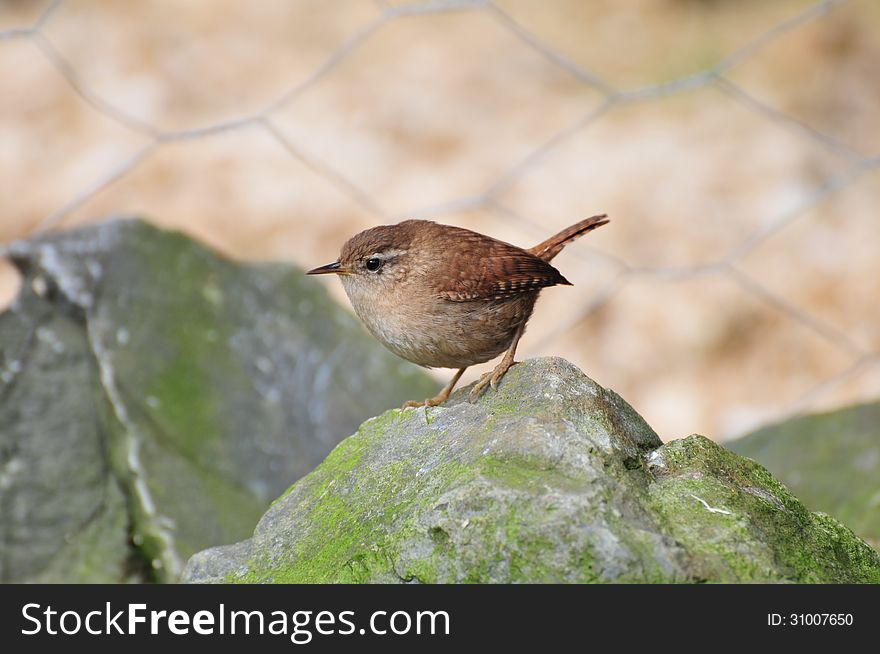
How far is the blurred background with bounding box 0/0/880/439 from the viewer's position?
5.46 m

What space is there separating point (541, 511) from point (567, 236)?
131 centimetres

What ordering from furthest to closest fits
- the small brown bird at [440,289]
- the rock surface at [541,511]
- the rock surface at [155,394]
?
1. the rock surface at [155,394]
2. the small brown bird at [440,289]
3. the rock surface at [541,511]

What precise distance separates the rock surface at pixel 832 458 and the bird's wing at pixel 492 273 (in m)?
1.03

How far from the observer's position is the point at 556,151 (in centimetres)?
648

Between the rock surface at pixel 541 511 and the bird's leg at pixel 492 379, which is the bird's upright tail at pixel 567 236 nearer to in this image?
the bird's leg at pixel 492 379

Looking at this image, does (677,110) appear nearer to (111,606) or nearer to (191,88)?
(191,88)

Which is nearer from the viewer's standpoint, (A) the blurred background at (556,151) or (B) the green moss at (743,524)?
(B) the green moss at (743,524)

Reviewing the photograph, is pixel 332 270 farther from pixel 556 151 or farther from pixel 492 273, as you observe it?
pixel 556 151

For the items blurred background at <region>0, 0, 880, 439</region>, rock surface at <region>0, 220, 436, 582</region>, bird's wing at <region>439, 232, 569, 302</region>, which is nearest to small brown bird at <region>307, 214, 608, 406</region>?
→ bird's wing at <region>439, 232, 569, 302</region>

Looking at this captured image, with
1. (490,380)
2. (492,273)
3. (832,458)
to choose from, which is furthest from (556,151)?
(490,380)

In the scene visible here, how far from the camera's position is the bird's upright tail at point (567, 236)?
3.10 meters

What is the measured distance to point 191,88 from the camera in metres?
6.83

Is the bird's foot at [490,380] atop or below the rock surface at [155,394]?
atop

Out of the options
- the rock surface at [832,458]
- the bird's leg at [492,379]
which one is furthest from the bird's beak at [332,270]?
the rock surface at [832,458]
